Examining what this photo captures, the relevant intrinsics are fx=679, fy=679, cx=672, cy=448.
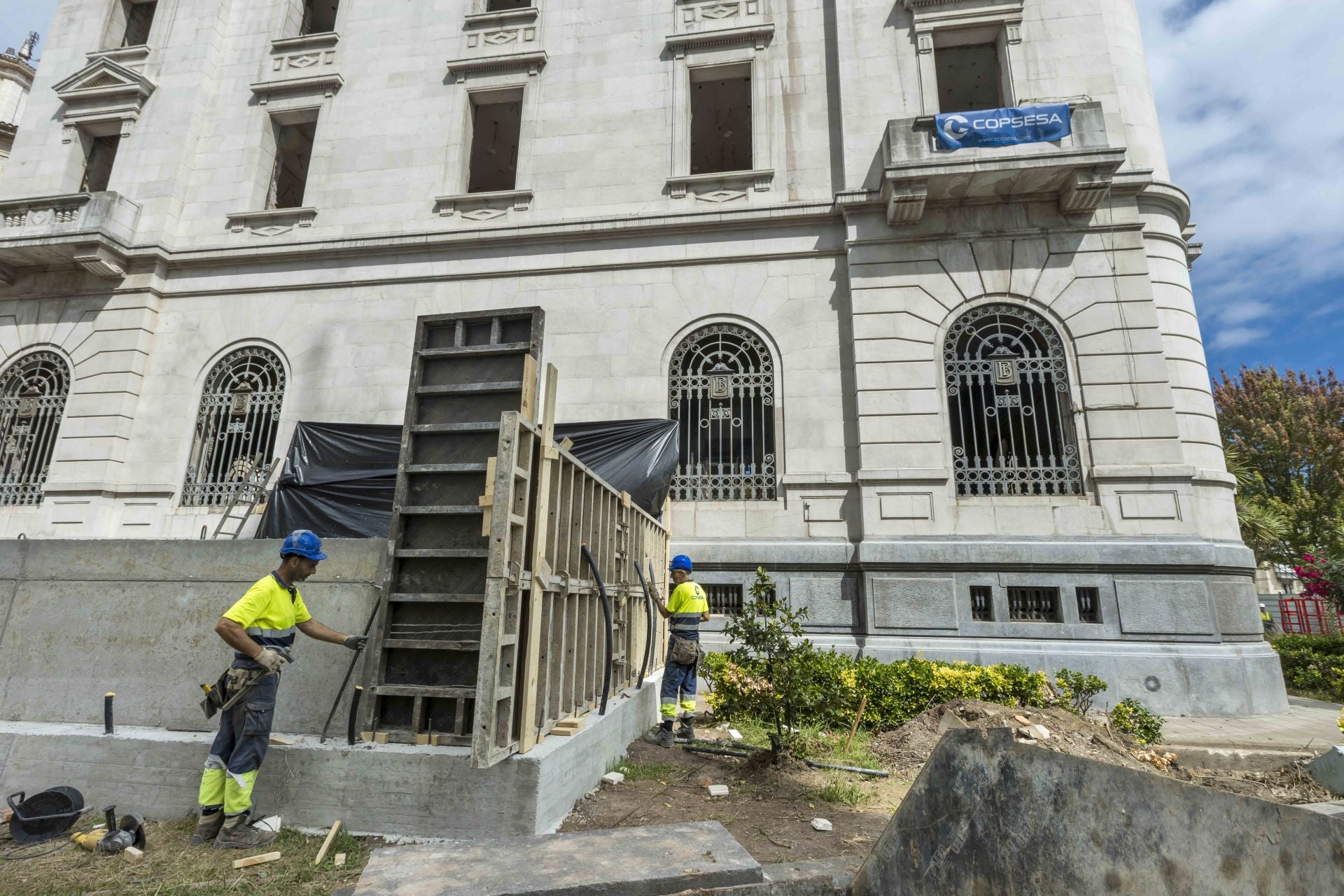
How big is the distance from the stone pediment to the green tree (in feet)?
100

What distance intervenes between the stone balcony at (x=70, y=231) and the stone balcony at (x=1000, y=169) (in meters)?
14.6

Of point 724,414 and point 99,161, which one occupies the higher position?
point 99,161

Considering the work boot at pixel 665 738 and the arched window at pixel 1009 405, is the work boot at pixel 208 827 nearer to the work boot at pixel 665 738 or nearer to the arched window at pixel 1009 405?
the work boot at pixel 665 738

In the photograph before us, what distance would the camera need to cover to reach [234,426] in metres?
12.9

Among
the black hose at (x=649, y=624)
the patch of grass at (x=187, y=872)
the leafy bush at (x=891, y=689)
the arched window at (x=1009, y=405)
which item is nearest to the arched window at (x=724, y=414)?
the arched window at (x=1009, y=405)

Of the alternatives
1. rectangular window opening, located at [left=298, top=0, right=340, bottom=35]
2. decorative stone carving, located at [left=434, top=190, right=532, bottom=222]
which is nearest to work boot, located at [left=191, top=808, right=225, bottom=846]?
decorative stone carving, located at [left=434, top=190, right=532, bottom=222]

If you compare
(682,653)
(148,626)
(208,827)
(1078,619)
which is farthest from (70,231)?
(1078,619)

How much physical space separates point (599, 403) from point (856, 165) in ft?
20.0

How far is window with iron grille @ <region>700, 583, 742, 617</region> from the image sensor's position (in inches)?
428

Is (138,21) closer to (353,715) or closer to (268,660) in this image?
(268,660)

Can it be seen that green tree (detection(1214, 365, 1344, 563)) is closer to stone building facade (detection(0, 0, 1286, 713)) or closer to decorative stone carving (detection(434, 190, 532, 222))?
stone building facade (detection(0, 0, 1286, 713))

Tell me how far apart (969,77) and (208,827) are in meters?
16.9

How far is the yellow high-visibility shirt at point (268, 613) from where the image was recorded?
446 cm

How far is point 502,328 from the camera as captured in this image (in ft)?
18.7
